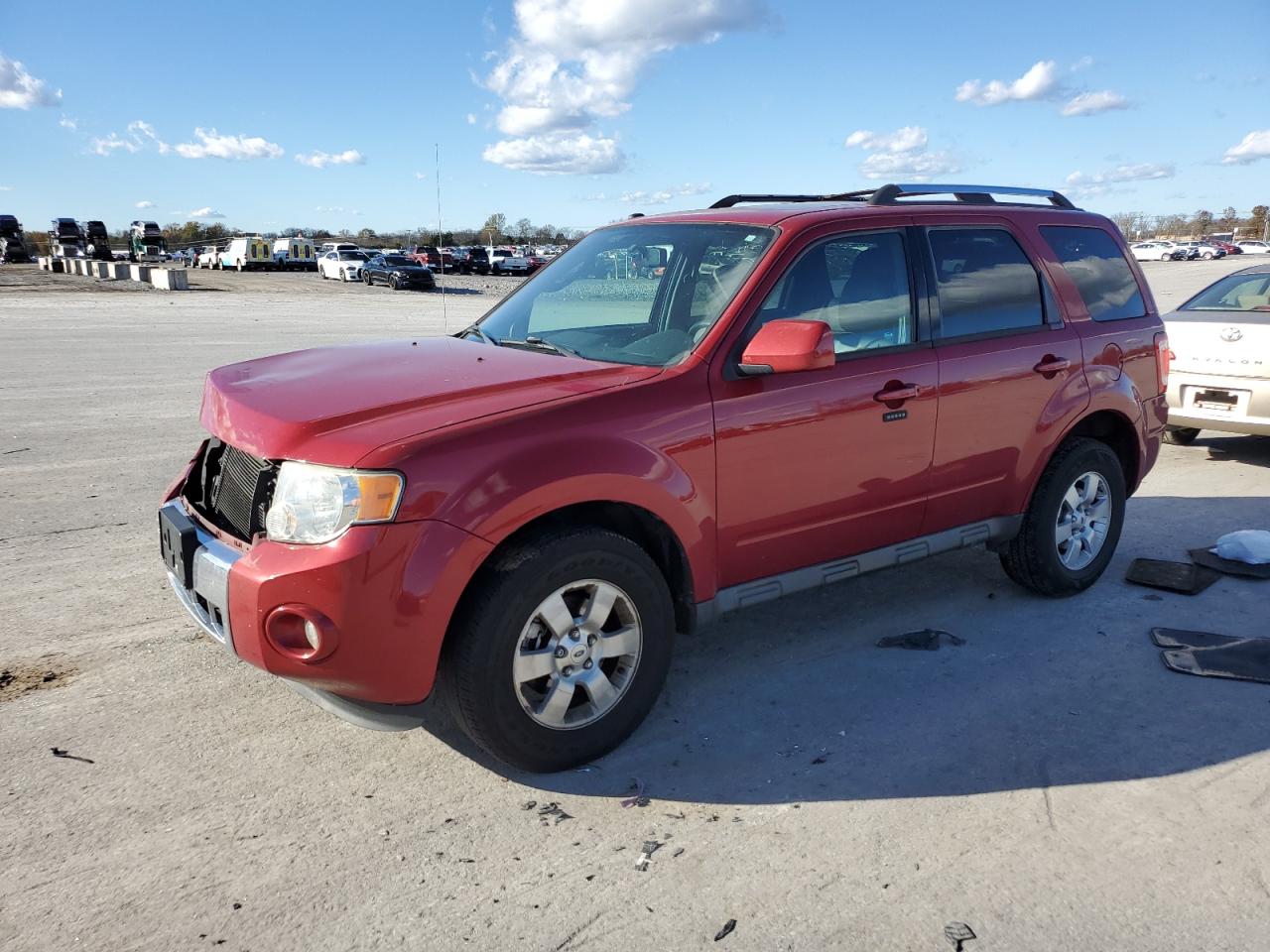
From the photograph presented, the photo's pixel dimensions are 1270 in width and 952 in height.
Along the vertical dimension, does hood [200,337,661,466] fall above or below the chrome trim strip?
above

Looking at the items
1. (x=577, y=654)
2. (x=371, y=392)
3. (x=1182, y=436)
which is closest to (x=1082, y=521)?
(x=577, y=654)

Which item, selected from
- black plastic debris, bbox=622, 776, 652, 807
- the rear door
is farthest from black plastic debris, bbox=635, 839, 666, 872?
the rear door

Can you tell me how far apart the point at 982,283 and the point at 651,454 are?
2132 millimetres

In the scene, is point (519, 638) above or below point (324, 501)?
below

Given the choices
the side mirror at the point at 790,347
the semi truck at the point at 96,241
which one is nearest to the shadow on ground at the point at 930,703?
the side mirror at the point at 790,347

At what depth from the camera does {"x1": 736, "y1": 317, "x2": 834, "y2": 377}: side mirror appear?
136 inches

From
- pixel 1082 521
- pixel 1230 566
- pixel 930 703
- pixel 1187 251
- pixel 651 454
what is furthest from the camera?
pixel 1187 251

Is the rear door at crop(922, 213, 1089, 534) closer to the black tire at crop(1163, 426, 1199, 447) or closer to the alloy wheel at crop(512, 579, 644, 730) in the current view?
the alloy wheel at crop(512, 579, 644, 730)

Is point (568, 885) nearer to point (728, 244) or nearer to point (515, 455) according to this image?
point (515, 455)

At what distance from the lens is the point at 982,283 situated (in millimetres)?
4574

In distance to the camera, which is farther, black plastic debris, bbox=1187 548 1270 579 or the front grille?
black plastic debris, bbox=1187 548 1270 579

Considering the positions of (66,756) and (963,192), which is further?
(963,192)

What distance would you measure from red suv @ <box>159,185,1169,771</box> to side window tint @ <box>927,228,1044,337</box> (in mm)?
16

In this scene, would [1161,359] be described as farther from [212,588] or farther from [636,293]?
[212,588]
